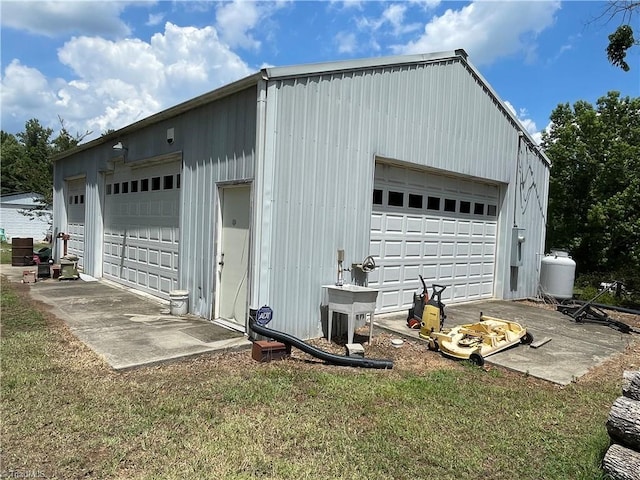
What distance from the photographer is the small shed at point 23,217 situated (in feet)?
91.8

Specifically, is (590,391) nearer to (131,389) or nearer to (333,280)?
(333,280)

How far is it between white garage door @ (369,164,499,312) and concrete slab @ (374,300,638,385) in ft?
1.79

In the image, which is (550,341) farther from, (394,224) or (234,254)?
(234,254)

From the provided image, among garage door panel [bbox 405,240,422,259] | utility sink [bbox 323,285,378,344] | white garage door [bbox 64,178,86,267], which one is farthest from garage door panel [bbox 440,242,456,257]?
white garage door [bbox 64,178,86,267]

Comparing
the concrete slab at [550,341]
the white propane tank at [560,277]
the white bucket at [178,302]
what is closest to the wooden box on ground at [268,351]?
the concrete slab at [550,341]

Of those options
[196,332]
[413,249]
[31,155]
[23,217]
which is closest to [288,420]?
[196,332]

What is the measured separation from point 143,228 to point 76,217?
5.35 m

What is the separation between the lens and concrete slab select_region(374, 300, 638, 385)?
5289mm

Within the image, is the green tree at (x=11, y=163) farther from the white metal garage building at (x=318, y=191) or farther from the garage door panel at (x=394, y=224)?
the garage door panel at (x=394, y=224)

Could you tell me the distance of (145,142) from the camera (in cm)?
898

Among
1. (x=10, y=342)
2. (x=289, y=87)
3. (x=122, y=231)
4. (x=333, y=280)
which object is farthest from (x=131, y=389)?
(x=122, y=231)

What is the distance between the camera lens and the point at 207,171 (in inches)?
275

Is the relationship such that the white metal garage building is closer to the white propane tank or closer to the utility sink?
the utility sink

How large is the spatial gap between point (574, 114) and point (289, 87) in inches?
709
